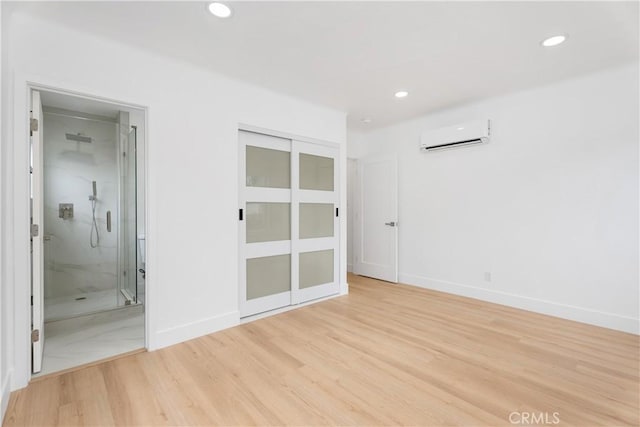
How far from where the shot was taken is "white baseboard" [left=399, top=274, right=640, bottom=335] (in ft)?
9.52

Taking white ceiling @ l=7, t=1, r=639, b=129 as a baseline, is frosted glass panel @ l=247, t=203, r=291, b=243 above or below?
below

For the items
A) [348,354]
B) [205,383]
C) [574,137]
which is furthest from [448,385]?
[574,137]

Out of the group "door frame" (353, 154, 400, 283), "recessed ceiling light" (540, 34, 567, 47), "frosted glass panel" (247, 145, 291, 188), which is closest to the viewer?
"recessed ceiling light" (540, 34, 567, 47)

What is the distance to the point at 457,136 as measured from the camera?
13.1 feet

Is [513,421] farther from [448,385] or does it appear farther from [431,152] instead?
[431,152]

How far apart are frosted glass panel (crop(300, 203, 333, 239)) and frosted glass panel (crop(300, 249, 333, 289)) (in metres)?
0.26

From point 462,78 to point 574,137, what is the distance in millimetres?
1379

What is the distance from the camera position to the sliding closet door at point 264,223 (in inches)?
128

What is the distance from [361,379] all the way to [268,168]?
7.72 ft

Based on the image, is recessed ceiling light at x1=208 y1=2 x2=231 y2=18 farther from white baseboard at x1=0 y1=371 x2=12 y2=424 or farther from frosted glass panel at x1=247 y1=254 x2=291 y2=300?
white baseboard at x1=0 y1=371 x2=12 y2=424

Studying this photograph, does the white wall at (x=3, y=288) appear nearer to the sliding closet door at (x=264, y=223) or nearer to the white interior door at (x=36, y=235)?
the white interior door at (x=36, y=235)

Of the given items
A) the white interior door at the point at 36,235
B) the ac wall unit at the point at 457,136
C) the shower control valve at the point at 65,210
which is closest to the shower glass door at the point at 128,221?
the shower control valve at the point at 65,210

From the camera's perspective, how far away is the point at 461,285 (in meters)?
4.11

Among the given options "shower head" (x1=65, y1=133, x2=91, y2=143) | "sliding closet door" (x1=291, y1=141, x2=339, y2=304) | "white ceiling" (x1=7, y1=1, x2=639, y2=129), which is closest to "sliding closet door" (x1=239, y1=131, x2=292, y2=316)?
"sliding closet door" (x1=291, y1=141, x2=339, y2=304)
